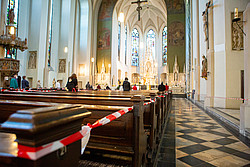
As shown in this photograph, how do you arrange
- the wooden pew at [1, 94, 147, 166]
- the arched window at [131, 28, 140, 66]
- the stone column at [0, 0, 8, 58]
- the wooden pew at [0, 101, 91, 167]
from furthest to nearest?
the arched window at [131, 28, 140, 66], the stone column at [0, 0, 8, 58], the wooden pew at [1, 94, 147, 166], the wooden pew at [0, 101, 91, 167]

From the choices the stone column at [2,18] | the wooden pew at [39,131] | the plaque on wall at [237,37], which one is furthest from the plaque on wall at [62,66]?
the wooden pew at [39,131]

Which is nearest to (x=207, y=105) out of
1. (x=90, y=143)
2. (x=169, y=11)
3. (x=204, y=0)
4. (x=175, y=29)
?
(x=204, y=0)

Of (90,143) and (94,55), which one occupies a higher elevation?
(94,55)

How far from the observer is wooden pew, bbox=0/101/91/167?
1.62 ft

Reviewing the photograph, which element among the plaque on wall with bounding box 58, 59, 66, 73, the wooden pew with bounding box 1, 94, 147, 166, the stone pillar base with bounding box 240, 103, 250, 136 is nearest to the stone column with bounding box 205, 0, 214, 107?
the stone pillar base with bounding box 240, 103, 250, 136

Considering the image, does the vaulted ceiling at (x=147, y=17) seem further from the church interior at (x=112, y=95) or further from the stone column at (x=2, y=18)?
the stone column at (x=2, y=18)

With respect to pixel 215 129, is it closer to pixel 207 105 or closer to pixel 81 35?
pixel 207 105

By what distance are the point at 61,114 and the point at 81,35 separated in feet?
62.9

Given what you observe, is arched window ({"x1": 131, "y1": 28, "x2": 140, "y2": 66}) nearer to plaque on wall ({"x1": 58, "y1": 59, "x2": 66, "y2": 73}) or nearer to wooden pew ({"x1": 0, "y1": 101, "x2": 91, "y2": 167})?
plaque on wall ({"x1": 58, "y1": 59, "x2": 66, "y2": 73})

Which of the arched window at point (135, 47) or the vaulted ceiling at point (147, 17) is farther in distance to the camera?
the arched window at point (135, 47)

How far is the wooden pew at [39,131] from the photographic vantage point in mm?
495

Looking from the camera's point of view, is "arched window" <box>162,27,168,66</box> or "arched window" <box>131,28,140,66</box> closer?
"arched window" <box>162,27,168,66</box>

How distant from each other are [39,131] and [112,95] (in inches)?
120

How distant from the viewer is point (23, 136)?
0.52m
